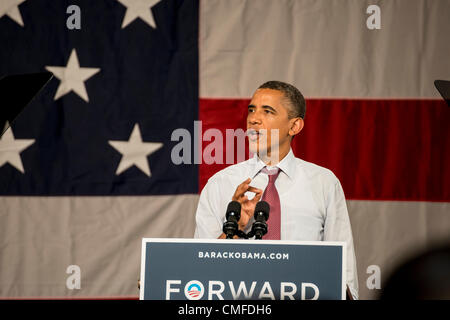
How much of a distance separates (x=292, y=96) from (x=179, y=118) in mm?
540

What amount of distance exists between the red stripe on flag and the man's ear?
0.02 m

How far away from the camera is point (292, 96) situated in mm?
2146

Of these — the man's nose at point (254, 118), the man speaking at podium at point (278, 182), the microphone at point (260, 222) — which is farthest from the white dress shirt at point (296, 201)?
the microphone at point (260, 222)

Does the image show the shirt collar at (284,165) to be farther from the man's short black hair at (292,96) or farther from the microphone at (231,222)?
the microphone at (231,222)

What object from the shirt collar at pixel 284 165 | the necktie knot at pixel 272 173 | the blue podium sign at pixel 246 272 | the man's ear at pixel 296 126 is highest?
the man's ear at pixel 296 126

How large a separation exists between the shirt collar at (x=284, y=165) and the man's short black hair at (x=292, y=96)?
0.18 metres

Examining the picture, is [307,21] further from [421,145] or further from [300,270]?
[300,270]

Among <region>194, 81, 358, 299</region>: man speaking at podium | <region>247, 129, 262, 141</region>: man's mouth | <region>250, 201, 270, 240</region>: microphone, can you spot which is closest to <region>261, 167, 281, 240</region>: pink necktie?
<region>194, 81, 358, 299</region>: man speaking at podium

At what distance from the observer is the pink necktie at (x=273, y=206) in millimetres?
2016

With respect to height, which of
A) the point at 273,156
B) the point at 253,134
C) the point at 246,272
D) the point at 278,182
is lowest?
the point at 246,272

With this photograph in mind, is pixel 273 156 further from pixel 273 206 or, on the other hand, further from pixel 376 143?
pixel 376 143

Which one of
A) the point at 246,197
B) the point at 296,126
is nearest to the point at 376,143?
the point at 296,126

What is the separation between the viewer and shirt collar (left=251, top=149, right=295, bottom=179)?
2117 millimetres
